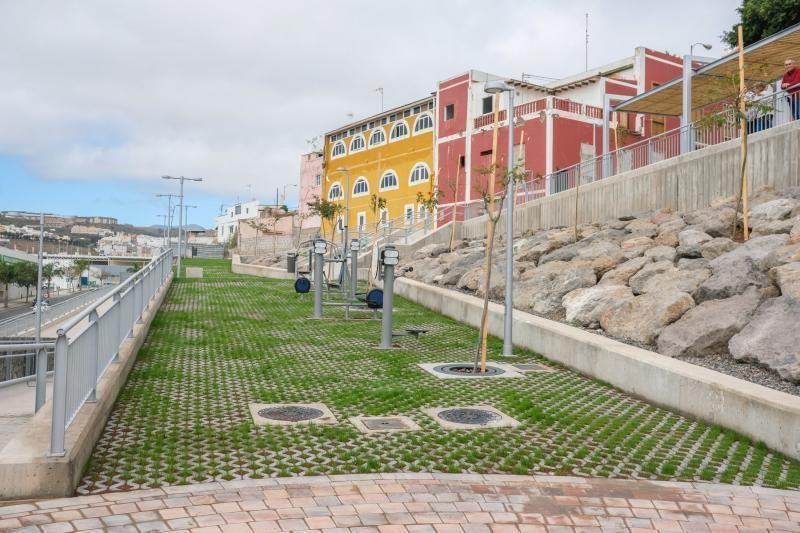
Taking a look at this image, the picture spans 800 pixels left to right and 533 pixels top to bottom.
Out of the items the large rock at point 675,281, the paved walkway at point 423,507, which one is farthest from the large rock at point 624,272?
the paved walkway at point 423,507

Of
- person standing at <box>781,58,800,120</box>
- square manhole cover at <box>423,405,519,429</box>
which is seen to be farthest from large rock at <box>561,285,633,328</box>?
person standing at <box>781,58,800,120</box>

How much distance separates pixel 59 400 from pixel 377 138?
46440 mm

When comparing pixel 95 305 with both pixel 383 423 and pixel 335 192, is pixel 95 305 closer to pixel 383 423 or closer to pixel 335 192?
pixel 383 423

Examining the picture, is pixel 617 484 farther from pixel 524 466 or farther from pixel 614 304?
pixel 614 304

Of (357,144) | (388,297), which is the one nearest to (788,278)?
(388,297)

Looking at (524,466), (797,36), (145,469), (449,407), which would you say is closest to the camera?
(145,469)

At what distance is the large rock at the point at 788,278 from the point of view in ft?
29.2

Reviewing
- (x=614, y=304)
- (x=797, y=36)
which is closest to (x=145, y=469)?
(x=614, y=304)

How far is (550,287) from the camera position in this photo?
1366 cm

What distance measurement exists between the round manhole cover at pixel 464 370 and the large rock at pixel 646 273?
3530 mm

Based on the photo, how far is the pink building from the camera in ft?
207

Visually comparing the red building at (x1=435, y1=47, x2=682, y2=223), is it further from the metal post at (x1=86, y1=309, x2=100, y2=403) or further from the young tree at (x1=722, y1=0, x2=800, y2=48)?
the metal post at (x1=86, y1=309, x2=100, y2=403)

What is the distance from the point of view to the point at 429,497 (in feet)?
15.8

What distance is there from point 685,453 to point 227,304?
14.0 metres
